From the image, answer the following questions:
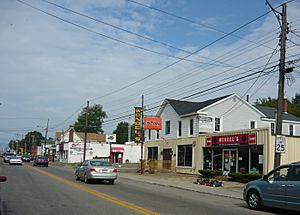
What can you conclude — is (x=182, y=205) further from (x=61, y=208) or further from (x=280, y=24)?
(x=280, y=24)

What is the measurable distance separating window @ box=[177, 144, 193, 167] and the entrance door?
5402 mm

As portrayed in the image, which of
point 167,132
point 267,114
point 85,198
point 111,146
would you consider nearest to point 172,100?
point 167,132

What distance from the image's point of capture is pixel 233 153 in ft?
105

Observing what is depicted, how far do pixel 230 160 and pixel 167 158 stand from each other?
38.1 ft

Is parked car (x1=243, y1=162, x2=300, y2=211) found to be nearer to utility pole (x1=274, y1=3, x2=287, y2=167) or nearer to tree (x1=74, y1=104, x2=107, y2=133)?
utility pole (x1=274, y1=3, x2=287, y2=167)

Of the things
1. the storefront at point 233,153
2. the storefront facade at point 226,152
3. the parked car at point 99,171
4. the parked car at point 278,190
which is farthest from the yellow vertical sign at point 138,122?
the parked car at point 278,190

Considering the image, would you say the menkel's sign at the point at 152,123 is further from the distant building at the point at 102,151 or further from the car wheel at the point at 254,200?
the distant building at the point at 102,151

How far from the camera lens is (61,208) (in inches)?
506

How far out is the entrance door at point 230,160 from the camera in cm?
3162

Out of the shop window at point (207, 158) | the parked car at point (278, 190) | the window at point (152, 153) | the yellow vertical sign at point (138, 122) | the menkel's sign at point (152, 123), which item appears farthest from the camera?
the window at point (152, 153)

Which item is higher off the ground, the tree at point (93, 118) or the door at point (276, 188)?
the tree at point (93, 118)

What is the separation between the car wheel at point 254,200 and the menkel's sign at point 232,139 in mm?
15363

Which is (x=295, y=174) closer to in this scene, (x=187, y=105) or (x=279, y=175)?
(x=279, y=175)

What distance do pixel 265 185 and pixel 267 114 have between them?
3275cm
